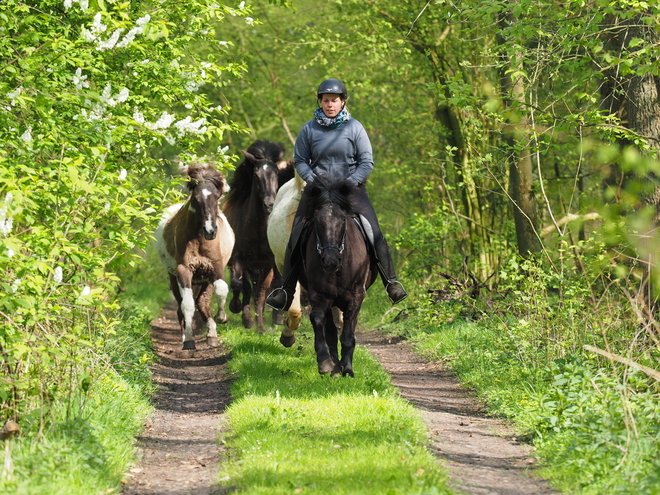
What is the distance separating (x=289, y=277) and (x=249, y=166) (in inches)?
210

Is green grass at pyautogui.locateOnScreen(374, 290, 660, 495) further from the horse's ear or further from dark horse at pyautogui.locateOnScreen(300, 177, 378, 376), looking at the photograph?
the horse's ear

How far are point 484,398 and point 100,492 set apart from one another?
183 inches

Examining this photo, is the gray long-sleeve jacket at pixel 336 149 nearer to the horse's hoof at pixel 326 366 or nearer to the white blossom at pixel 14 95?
the horse's hoof at pixel 326 366

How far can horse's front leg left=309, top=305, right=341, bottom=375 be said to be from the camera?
9391 millimetres

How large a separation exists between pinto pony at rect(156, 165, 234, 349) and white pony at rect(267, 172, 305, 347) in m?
1.00

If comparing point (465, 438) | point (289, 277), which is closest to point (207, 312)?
point (289, 277)

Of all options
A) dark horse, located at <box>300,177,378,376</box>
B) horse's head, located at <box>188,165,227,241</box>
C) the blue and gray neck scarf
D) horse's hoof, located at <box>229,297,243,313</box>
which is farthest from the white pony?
horse's hoof, located at <box>229,297,243,313</box>

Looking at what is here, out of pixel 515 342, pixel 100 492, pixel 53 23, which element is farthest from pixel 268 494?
pixel 53 23

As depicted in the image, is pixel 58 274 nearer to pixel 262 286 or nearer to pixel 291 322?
pixel 291 322

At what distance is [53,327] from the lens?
24.3 feet

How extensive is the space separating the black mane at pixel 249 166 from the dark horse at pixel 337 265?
5.28 metres

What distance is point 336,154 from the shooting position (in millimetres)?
9898

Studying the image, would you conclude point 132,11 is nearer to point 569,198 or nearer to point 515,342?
point 515,342

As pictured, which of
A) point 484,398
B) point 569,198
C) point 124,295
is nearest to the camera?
point 569,198
